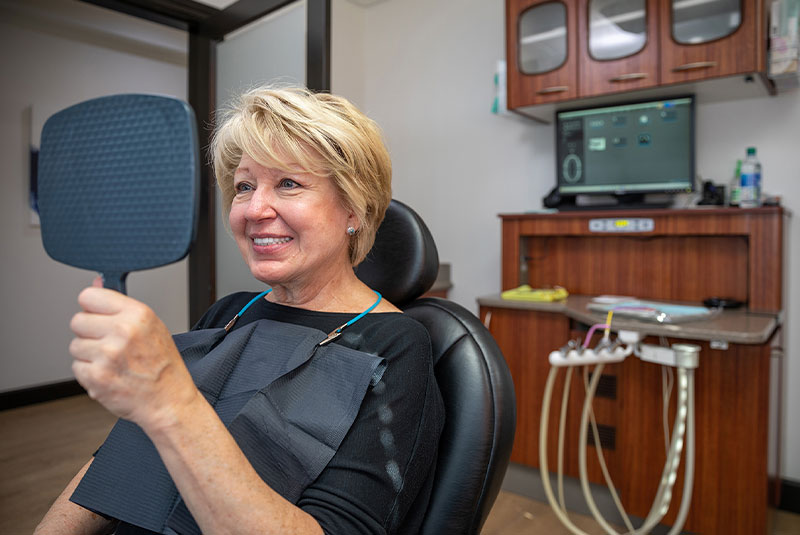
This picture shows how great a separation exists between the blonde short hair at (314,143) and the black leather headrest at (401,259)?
0.08 m

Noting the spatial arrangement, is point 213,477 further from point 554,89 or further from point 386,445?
point 554,89

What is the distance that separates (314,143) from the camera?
97 cm

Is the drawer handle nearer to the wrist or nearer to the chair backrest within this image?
the chair backrest

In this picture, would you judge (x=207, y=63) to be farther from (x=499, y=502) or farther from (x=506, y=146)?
(x=499, y=502)

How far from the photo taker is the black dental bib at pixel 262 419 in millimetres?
771

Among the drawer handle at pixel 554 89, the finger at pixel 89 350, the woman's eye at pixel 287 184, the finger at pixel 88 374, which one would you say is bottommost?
the finger at pixel 88 374

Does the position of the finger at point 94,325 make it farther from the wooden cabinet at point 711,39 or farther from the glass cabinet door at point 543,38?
the glass cabinet door at point 543,38

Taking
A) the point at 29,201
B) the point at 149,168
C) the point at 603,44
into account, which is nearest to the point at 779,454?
the point at 603,44

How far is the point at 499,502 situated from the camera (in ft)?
8.68

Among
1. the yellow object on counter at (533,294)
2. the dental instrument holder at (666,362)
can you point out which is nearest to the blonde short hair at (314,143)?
the dental instrument holder at (666,362)

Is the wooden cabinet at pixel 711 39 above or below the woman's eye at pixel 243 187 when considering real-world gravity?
above

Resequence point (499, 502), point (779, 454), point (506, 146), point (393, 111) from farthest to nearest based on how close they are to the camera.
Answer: point (393, 111), point (506, 146), point (499, 502), point (779, 454)

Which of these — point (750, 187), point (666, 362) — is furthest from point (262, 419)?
point (750, 187)

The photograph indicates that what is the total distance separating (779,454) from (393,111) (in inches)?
115
